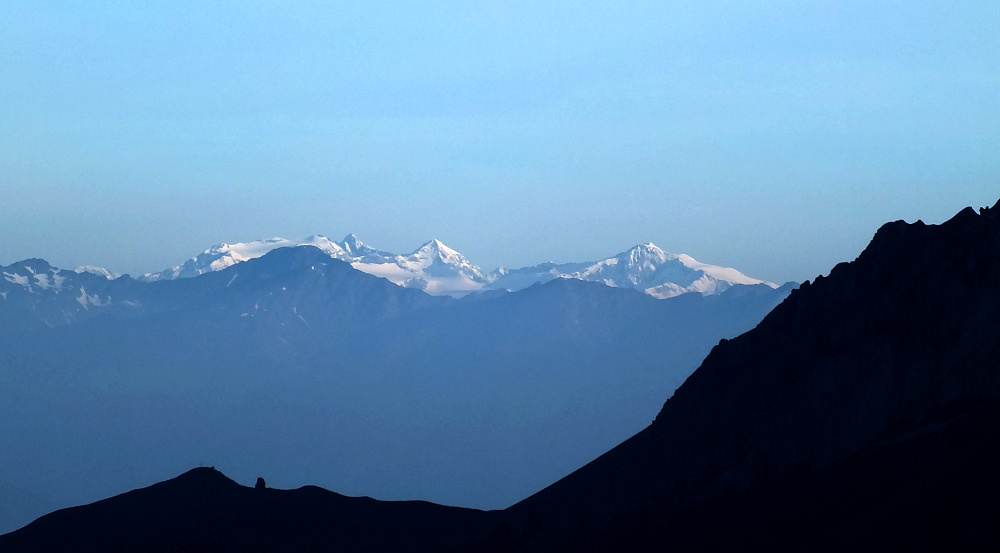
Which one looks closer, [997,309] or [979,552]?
[979,552]

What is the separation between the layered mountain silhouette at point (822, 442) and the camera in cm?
→ 12406

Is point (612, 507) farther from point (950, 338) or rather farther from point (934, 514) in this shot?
point (934, 514)

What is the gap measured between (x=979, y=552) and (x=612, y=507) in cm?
6165

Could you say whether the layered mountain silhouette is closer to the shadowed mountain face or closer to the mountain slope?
the mountain slope

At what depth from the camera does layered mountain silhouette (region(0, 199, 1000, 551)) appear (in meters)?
124

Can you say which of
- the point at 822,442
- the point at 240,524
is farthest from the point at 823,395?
the point at 240,524

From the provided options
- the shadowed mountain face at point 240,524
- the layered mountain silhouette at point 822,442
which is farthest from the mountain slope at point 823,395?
the shadowed mountain face at point 240,524

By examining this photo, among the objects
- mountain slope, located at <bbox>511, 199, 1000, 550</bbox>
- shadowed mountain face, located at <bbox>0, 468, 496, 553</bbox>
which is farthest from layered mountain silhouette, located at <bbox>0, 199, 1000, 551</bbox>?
shadowed mountain face, located at <bbox>0, 468, 496, 553</bbox>

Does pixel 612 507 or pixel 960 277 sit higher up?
pixel 960 277

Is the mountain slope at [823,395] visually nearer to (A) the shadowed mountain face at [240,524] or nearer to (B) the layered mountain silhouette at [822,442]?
(B) the layered mountain silhouette at [822,442]

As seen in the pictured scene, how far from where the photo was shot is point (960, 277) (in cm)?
14838

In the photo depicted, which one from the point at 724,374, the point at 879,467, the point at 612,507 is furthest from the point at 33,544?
the point at 879,467

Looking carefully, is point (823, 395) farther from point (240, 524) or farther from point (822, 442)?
point (240, 524)

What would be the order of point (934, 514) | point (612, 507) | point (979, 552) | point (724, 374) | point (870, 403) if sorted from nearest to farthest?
point (979, 552), point (934, 514), point (870, 403), point (612, 507), point (724, 374)
